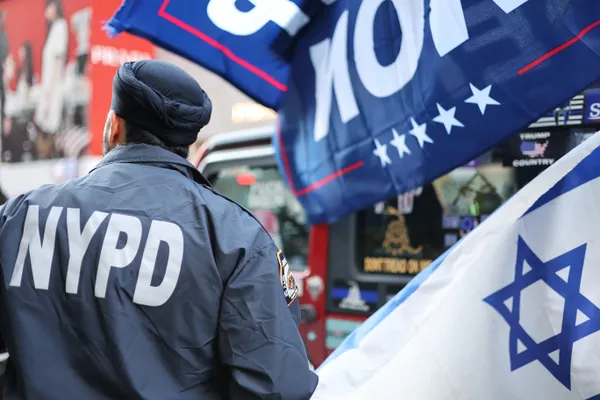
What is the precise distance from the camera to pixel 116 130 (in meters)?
1.63

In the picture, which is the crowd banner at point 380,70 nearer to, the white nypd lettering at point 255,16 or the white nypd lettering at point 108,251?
the white nypd lettering at point 255,16

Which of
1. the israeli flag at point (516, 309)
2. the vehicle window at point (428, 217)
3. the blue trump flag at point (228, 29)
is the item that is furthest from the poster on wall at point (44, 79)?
the israeli flag at point (516, 309)

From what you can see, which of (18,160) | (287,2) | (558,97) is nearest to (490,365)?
(558,97)

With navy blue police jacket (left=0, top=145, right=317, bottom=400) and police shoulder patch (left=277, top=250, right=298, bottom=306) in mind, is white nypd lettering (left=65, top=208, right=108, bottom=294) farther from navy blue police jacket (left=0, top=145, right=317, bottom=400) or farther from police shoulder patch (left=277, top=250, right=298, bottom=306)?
police shoulder patch (left=277, top=250, right=298, bottom=306)

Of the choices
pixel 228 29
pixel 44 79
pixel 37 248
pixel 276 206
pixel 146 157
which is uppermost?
pixel 228 29

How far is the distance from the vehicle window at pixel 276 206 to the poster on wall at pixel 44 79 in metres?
9.70

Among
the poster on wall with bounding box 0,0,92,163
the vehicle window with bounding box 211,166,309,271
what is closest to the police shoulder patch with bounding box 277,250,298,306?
the vehicle window with bounding box 211,166,309,271

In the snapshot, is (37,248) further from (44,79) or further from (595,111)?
(44,79)

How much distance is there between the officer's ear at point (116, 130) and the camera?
1626mm

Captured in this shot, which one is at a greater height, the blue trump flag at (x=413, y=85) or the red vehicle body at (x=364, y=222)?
the blue trump flag at (x=413, y=85)

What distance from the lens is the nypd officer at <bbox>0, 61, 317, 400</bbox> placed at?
1448 millimetres

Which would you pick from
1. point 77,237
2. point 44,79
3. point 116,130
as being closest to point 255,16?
point 116,130

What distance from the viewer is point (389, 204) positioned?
3488mm

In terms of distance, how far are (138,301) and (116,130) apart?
0.40 m
